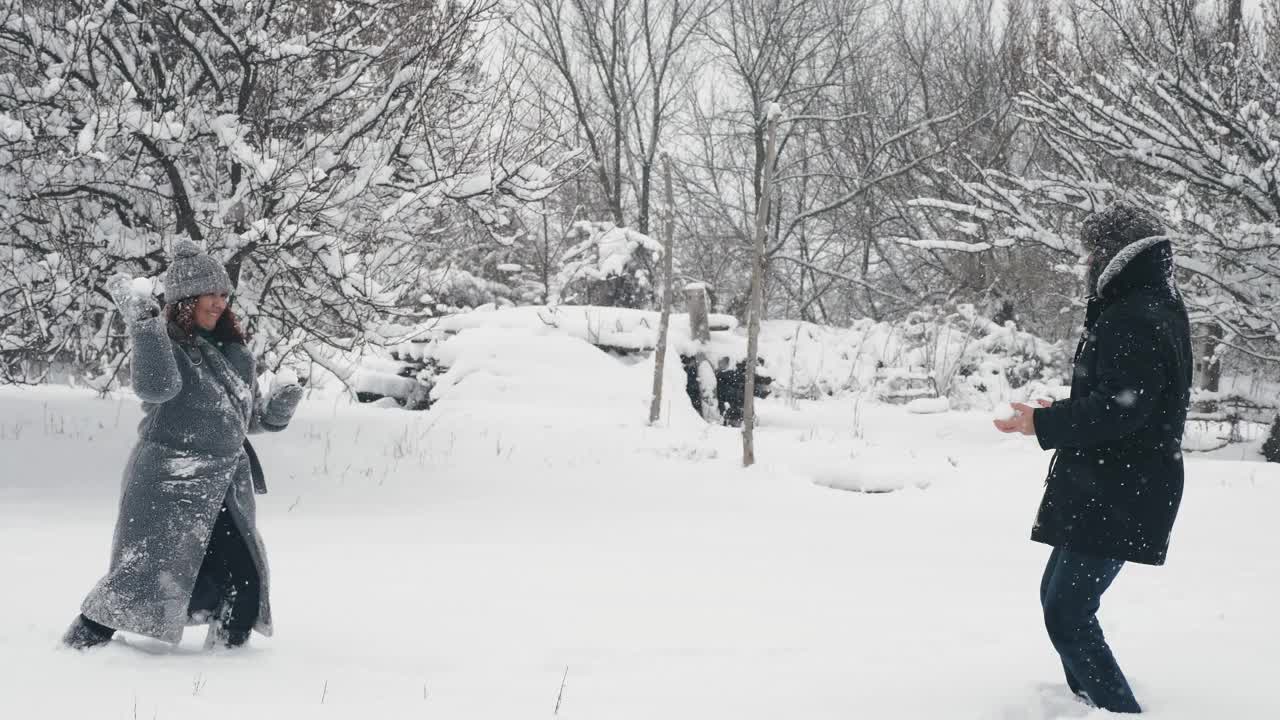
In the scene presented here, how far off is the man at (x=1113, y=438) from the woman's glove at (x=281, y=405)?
2.66 metres

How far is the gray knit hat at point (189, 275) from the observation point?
11.3 feet

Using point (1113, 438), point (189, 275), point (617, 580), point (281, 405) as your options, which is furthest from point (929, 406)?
point (189, 275)

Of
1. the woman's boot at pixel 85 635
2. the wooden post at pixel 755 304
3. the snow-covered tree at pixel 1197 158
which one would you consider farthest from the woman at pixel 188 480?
the snow-covered tree at pixel 1197 158

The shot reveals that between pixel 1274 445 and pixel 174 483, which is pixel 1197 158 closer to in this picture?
pixel 1274 445

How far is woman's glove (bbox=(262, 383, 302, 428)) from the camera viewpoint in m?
3.73

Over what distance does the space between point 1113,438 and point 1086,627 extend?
0.63m

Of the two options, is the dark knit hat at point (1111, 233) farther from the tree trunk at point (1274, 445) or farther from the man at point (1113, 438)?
the tree trunk at point (1274, 445)

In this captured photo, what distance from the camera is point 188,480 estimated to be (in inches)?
134

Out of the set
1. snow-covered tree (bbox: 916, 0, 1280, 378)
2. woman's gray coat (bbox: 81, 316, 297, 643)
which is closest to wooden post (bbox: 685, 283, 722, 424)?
snow-covered tree (bbox: 916, 0, 1280, 378)

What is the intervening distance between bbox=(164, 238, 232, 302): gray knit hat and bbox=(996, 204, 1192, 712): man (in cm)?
284

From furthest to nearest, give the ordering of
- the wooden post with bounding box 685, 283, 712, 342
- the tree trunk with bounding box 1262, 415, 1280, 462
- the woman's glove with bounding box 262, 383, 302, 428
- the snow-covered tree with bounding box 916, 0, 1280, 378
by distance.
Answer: the wooden post with bounding box 685, 283, 712, 342
the tree trunk with bounding box 1262, 415, 1280, 462
the snow-covered tree with bounding box 916, 0, 1280, 378
the woman's glove with bounding box 262, 383, 302, 428

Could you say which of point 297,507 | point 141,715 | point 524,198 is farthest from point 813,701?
point 524,198

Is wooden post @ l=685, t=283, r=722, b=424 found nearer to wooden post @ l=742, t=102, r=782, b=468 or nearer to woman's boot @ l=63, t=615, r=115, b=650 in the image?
wooden post @ l=742, t=102, r=782, b=468

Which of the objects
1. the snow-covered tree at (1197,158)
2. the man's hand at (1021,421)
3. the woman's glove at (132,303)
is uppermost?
the snow-covered tree at (1197,158)
